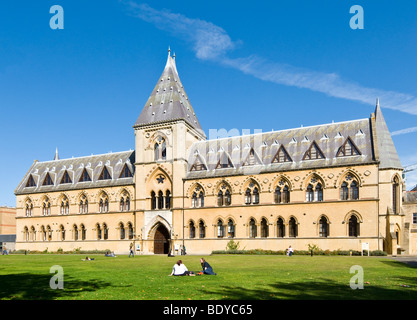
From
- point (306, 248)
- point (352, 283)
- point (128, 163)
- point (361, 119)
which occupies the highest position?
point (361, 119)

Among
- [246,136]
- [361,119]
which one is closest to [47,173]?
[246,136]

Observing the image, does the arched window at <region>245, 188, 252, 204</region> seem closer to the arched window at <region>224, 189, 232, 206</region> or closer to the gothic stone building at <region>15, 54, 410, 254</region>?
the gothic stone building at <region>15, 54, 410, 254</region>

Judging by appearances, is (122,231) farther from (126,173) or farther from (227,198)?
(227,198)

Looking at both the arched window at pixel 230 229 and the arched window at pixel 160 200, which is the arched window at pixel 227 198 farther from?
the arched window at pixel 160 200

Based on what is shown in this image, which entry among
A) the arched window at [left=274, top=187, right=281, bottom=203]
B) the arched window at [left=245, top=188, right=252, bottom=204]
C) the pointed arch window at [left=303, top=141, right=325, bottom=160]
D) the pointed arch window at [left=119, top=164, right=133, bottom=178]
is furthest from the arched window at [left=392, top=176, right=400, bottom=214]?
the pointed arch window at [left=119, top=164, right=133, bottom=178]

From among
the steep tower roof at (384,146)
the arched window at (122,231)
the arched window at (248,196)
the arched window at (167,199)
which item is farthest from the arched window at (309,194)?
the arched window at (122,231)

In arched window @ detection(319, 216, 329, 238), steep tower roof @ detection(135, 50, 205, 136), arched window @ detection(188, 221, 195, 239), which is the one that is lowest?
arched window @ detection(188, 221, 195, 239)

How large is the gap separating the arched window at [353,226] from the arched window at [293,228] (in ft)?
19.9

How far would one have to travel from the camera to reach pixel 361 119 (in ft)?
153

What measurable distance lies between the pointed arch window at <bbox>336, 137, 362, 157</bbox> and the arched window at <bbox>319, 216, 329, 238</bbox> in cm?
766

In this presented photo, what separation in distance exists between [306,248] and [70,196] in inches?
1448

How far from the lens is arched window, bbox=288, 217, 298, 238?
45.7m

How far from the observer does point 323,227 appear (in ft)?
146
